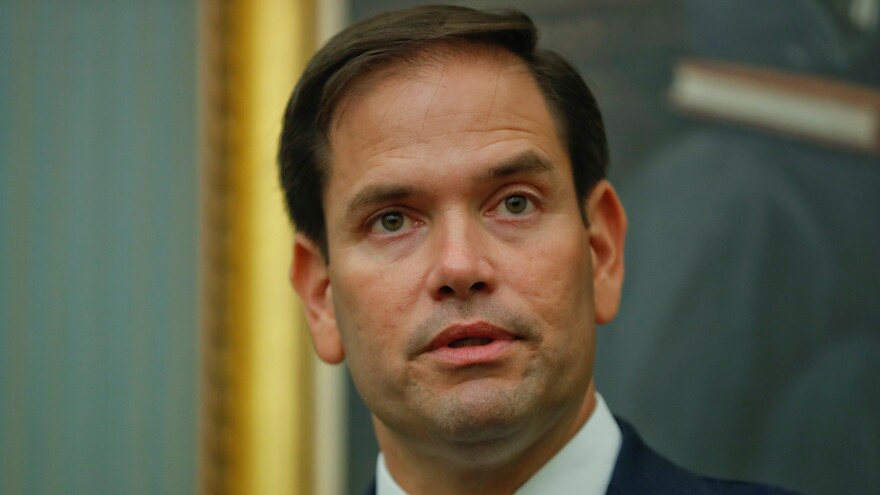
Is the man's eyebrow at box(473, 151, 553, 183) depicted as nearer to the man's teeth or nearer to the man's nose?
the man's nose

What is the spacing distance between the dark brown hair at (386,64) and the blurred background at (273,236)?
0.84 m

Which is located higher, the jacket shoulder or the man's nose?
the man's nose

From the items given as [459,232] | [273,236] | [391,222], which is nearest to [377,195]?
[391,222]

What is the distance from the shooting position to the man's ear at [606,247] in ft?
7.77

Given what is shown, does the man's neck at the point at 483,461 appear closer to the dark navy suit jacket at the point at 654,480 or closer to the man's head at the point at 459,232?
the man's head at the point at 459,232

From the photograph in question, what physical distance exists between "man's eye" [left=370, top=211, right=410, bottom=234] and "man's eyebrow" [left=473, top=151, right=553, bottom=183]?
0.19 m

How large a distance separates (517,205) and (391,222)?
0.28 meters

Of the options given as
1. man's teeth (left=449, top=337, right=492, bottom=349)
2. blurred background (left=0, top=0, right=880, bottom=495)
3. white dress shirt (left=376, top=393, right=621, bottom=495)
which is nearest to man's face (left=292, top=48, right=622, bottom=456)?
man's teeth (left=449, top=337, right=492, bottom=349)

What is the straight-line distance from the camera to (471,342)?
2000 millimetres

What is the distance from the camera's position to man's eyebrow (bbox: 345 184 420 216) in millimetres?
2121

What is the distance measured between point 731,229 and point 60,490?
255 cm

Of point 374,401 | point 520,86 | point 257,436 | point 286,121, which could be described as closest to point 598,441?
point 374,401

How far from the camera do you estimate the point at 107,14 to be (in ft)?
12.3

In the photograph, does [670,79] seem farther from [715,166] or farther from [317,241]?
[317,241]
